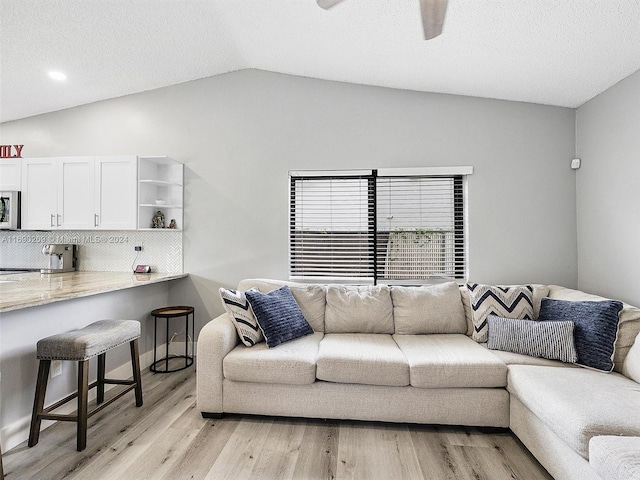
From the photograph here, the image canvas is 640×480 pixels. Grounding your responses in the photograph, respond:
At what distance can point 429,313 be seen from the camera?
3.00 m

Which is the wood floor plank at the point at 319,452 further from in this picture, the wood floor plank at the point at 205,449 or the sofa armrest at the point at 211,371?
the sofa armrest at the point at 211,371

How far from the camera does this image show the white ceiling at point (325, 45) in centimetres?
228

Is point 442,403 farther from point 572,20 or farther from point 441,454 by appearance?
point 572,20

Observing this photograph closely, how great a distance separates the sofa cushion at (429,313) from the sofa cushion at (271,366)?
911 mm

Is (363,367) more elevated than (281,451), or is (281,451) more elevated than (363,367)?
(363,367)

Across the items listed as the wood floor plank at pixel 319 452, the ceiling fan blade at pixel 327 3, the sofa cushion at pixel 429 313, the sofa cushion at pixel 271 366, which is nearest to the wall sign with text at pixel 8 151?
the sofa cushion at pixel 271 366

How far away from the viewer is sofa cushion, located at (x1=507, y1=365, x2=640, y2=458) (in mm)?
1596

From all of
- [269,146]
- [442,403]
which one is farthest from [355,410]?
[269,146]

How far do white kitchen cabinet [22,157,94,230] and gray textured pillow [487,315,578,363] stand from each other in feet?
12.5

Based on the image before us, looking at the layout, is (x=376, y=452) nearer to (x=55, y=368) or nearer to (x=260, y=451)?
(x=260, y=451)

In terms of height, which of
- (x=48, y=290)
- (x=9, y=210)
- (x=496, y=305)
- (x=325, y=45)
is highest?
(x=325, y=45)

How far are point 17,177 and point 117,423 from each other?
9.19 ft

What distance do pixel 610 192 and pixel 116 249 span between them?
470cm

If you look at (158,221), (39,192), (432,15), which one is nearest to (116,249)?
(158,221)
